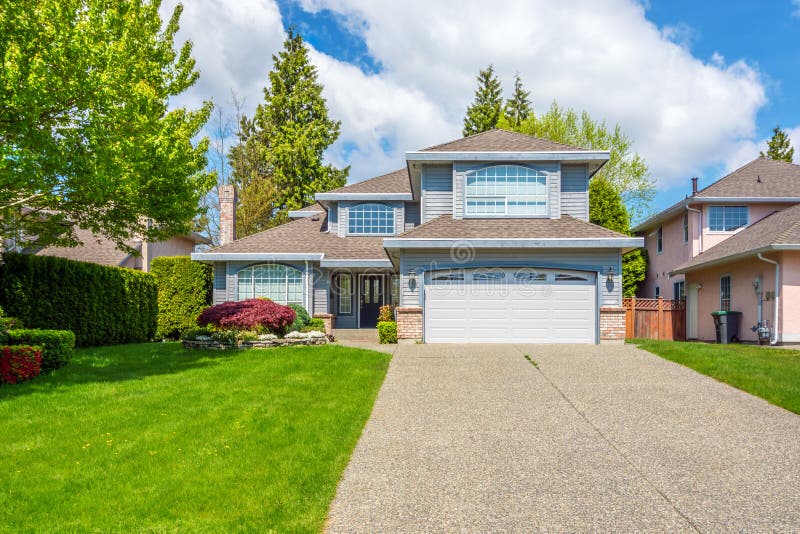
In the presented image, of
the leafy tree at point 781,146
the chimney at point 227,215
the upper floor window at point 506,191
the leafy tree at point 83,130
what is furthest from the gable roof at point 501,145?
the leafy tree at point 781,146

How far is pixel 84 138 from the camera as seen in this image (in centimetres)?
997

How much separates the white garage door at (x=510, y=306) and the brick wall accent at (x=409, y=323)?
0.25 metres

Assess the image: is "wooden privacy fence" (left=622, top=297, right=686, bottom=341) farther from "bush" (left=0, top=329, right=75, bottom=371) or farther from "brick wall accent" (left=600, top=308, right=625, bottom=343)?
"bush" (left=0, top=329, right=75, bottom=371)

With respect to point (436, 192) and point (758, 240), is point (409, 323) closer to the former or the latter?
point (436, 192)

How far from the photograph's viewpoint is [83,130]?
31.7 feet

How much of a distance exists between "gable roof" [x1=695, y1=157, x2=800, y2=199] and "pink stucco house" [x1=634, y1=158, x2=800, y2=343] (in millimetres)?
33

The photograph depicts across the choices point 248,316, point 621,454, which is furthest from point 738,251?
point 248,316

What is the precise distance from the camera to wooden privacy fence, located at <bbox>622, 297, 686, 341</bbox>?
20438mm

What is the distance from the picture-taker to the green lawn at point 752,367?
28.5 feet

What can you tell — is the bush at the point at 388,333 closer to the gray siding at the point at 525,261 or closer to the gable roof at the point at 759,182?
the gray siding at the point at 525,261

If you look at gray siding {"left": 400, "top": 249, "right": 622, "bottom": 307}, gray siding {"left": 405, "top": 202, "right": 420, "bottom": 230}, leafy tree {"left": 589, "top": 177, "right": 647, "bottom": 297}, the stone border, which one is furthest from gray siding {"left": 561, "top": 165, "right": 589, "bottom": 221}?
the stone border

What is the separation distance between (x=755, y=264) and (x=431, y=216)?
10576mm

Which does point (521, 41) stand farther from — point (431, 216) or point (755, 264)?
point (755, 264)

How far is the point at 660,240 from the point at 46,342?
2481 centimetres
